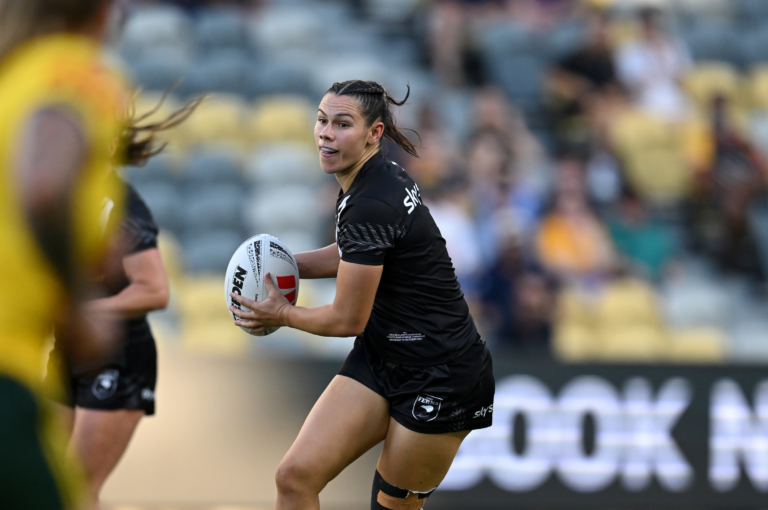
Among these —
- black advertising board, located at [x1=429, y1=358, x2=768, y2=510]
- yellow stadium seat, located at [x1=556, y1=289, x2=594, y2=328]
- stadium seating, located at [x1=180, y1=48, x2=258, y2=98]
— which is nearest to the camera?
black advertising board, located at [x1=429, y1=358, x2=768, y2=510]

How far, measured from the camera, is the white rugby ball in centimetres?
383

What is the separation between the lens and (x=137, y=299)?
13.5ft

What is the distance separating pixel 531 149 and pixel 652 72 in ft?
6.04

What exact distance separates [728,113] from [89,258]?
8.99 meters

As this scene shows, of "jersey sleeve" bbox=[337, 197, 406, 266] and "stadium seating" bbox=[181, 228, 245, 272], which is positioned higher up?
"jersey sleeve" bbox=[337, 197, 406, 266]

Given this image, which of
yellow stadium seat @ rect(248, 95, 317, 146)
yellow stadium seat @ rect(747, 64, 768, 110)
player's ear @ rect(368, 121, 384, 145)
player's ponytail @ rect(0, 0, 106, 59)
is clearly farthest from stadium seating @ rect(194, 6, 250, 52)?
player's ponytail @ rect(0, 0, 106, 59)

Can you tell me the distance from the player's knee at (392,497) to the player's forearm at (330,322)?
28.7 inches

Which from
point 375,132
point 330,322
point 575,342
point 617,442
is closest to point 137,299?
point 330,322

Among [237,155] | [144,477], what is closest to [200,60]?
[237,155]

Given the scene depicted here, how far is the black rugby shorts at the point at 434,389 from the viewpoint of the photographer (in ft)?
12.2

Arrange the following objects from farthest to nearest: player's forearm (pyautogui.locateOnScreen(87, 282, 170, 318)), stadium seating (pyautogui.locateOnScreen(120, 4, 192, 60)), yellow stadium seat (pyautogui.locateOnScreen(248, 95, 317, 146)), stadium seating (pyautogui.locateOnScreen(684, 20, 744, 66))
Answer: stadium seating (pyautogui.locateOnScreen(684, 20, 744, 66)) → stadium seating (pyautogui.locateOnScreen(120, 4, 192, 60)) → yellow stadium seat (pyautogui.locateOnScreen(248, 95, 317, 146)) → player's forearm (pyautogui.locateOnScreen(87, 282, 170, 318))

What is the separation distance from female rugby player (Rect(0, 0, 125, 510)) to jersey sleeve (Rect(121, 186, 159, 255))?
7.66 feet

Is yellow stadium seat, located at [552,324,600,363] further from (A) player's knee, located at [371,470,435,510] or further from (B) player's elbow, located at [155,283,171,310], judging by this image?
(B) player's elbow, located at [155,283,171,310]

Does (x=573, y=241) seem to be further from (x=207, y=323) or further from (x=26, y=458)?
(x=26, y=458)
